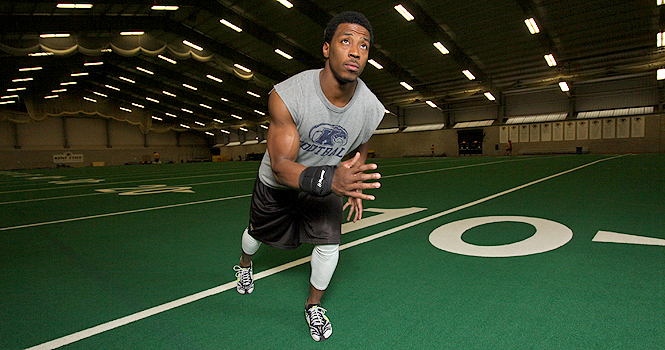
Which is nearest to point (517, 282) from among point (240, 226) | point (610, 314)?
point (610, 314)

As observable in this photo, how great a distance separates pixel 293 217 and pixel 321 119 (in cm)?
63

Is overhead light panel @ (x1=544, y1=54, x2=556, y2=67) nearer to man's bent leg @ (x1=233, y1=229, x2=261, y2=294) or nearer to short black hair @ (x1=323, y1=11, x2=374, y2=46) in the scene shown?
short black hair @ (x1=323, y1=11, x2=374, y2=46)

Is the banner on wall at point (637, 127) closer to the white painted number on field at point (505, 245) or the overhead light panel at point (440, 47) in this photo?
the overhead light panel at point (440, 47)

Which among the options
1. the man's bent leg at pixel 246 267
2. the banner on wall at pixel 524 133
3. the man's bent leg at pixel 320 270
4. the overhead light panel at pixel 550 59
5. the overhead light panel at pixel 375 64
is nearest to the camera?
the man's bent leg at pixel 320 270

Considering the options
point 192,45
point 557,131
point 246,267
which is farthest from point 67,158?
point 557,131

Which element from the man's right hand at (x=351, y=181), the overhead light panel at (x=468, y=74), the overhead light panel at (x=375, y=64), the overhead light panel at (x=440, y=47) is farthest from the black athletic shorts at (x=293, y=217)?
the overhead light panel at (x=468, y=74)

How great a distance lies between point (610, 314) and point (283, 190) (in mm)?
1932

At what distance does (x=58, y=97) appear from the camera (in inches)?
1387

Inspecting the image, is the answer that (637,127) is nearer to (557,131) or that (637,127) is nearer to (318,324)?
(557,131)

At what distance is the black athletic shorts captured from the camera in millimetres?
1993

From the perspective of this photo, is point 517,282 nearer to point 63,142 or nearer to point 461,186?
point 461,186

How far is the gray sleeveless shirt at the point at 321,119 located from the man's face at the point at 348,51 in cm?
16

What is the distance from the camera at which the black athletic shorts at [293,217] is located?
1993 millimetres

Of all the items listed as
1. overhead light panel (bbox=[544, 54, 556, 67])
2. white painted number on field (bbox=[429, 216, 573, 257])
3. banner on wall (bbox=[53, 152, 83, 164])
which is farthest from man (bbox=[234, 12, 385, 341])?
banner on wall (bbox=[53, 152, 83, 164])
